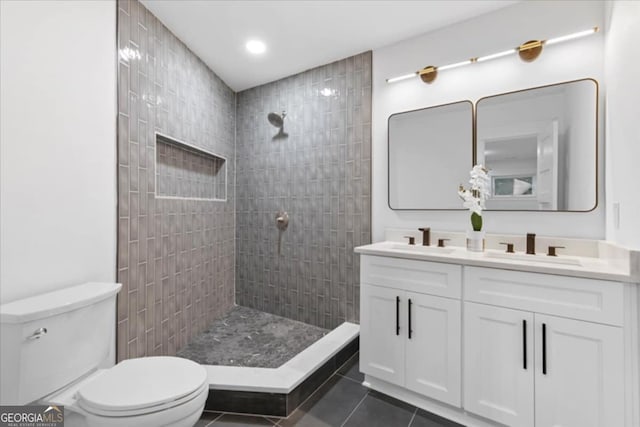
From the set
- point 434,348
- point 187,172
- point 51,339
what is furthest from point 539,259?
point 187,172

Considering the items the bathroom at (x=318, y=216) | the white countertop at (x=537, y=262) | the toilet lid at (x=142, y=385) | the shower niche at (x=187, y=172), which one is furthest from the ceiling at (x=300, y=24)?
the toilet lid at (x=142, y=385)

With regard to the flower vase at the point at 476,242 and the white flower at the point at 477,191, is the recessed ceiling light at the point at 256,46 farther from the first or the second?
the flower vase at the point at 476,242

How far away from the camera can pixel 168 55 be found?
86.7 inches

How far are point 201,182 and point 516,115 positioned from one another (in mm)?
2559

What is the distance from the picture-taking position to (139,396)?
3.70 ft

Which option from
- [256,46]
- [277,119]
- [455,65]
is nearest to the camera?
[455,65]

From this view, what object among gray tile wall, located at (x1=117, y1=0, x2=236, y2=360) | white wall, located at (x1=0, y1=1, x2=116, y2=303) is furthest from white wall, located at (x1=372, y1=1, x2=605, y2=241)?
white wall, located at (x1=0, y1=1, x2=116, y2=303)

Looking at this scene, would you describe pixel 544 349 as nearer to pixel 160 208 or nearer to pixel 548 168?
pixel 548 168

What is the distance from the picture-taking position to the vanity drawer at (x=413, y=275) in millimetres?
1636

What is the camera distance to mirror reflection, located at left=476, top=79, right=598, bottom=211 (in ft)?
5.66

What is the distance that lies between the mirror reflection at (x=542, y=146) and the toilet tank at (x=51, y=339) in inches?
90.6

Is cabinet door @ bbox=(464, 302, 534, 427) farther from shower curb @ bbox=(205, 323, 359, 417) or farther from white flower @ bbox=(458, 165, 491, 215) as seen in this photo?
shower curb @ bbox=(205, 323, 359, 417)

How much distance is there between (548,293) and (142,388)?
1.78 m

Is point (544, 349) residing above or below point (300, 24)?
below
